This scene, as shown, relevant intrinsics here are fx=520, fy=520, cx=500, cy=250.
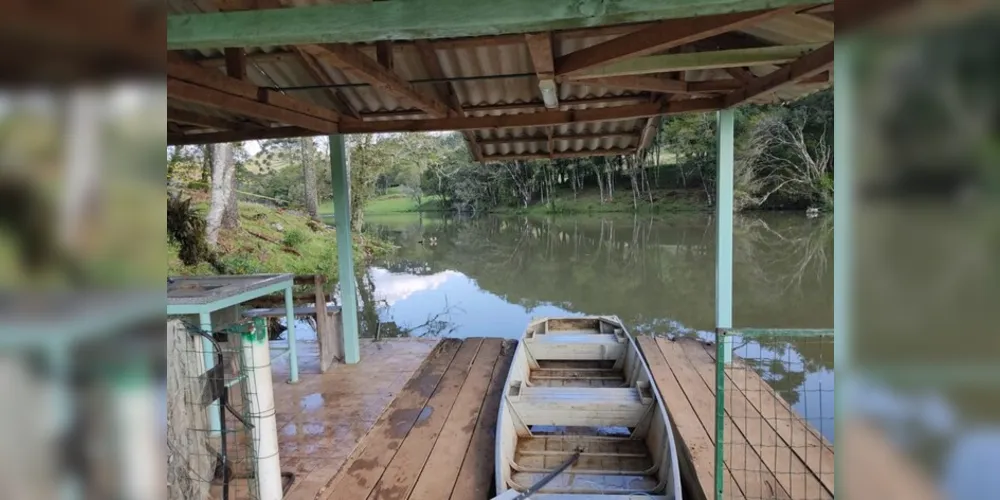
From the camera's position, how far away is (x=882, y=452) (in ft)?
1.37

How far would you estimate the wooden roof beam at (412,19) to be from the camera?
117 cm

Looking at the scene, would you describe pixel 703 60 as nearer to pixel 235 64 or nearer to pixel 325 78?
pixel 325 78

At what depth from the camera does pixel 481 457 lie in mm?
2791

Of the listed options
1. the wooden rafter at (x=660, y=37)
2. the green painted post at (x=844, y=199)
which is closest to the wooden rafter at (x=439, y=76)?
the wooden rafter at (x=660, y=37)

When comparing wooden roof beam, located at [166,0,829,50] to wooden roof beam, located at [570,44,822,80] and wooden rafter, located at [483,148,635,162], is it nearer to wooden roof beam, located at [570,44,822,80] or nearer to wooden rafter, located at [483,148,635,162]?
wooden roof beam, located at [570,44,822,80]

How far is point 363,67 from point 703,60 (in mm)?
1644

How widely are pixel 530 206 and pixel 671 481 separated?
28.5 m

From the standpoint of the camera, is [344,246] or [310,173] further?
[310,173]

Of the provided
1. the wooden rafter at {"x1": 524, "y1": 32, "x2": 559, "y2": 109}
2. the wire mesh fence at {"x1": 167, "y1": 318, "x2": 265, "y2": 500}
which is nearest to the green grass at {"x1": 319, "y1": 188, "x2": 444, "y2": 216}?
the wooden rafter at {"x1": 524, "y1": 32, "x2": 559, "y2": 109}

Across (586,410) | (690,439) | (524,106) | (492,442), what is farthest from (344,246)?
(690,439)

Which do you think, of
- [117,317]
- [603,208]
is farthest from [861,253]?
[603,208]

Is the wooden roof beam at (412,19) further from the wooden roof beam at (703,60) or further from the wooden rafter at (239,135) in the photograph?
the wooden rafter at (239,135)

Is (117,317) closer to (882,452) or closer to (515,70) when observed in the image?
(882,452)

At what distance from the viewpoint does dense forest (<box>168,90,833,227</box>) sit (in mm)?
14016
